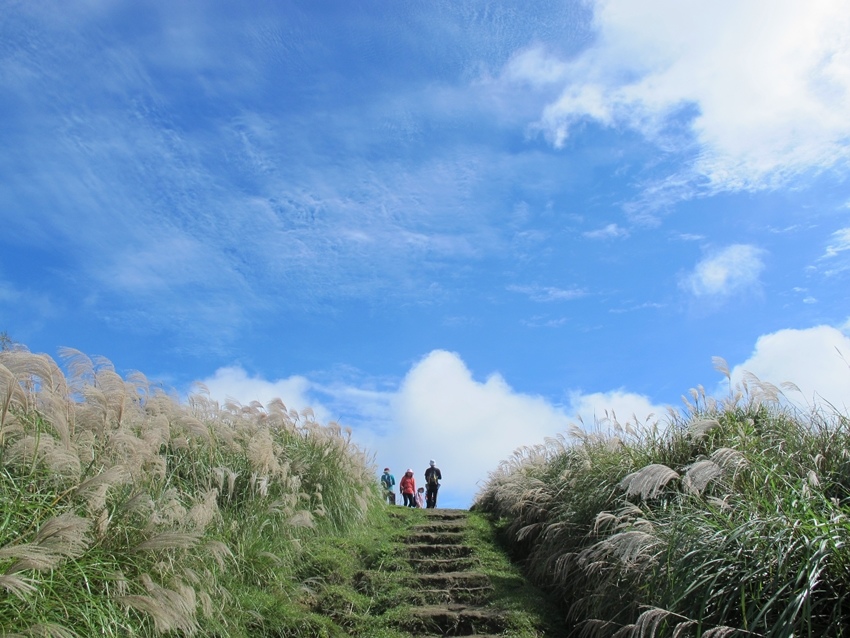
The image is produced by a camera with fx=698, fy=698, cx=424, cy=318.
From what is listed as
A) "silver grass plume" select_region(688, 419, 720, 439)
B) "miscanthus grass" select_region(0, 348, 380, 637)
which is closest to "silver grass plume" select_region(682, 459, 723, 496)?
"silver grass plume" select_region(688, 419, 720, 439)

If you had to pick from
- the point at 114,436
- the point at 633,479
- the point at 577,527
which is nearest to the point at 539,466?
the point at 577,527

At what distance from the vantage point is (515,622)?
271 inches

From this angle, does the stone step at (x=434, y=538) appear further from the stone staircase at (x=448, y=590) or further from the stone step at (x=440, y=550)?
the stone step at (x=440, y=550)

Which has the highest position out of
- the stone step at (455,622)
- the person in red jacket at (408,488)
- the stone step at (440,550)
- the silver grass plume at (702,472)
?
the person in red jacket at (408,488)

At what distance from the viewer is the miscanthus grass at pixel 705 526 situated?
169 inches

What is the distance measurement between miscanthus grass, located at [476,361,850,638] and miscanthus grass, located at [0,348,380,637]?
2.79m

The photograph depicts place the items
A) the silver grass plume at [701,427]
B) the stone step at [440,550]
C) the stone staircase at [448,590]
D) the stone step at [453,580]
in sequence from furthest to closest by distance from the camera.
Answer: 1. the stone step at [440,550]
2. the stone step at [453,580]
3. the stone staircase at [448,590]
4. the silver grass plume at [701,427]

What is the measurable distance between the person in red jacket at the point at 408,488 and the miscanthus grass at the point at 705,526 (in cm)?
756

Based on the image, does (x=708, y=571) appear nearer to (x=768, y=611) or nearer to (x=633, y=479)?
(x=768, y=611)

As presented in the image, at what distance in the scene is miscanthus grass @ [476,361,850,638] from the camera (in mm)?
4293

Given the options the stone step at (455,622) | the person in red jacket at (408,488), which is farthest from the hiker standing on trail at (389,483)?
the stone step at (455,622)

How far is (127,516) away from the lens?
5293 mm

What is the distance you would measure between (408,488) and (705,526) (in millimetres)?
12477

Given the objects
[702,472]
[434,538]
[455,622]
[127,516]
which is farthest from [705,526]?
[434,538]
